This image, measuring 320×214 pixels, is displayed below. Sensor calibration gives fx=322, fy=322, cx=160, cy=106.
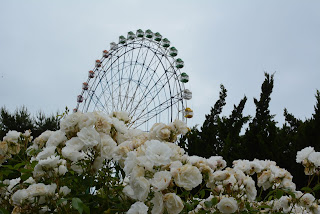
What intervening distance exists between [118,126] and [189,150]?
707cm

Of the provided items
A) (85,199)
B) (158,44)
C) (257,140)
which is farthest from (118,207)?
(158,44)

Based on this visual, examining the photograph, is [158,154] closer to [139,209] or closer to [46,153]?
[139,209]

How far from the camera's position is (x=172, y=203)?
1.23 m

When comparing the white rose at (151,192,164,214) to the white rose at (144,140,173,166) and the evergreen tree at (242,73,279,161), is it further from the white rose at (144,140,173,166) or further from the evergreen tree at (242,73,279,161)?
the evergreen tree at (242,73,279,161)

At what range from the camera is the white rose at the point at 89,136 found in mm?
1418

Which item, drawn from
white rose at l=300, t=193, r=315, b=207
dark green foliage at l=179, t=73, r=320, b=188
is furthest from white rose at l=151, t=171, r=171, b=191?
dark green foliage at l=179, t=73, r=320, b=188

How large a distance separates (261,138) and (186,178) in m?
5.43

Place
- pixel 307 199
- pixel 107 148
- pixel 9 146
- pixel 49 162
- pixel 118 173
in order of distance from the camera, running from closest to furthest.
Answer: pixel 49 162, pixel 107 148, pixel 118 173, pixel 9 146, pixel 307 199

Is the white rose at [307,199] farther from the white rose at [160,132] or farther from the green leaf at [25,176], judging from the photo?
the green leaf at [25,176]

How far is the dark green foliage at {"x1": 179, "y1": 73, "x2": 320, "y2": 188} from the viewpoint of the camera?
5.76m

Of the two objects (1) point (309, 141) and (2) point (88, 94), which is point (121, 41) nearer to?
(2) point (88, 94)

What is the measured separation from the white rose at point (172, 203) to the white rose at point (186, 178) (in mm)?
56

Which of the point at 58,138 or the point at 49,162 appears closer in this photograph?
the point at 49,162

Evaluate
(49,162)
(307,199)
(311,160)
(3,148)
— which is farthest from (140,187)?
(307,199)
